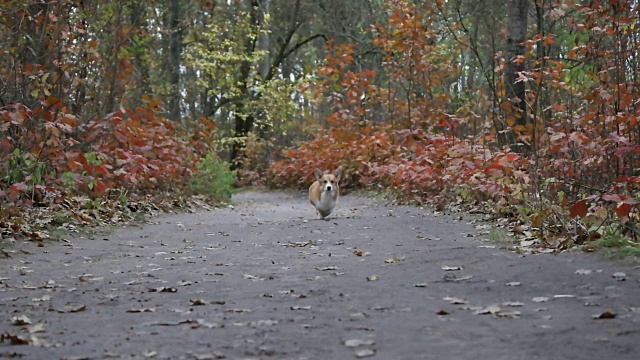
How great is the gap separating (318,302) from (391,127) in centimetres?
1634

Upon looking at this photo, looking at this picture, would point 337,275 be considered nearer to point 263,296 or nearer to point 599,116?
point 263,296

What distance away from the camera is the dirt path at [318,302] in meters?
4.14

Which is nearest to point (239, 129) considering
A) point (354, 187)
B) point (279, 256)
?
point (354, 187)

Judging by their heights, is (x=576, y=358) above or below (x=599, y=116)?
below

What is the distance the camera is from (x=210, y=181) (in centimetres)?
1941

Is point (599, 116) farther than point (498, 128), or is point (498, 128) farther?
point (498, 128)

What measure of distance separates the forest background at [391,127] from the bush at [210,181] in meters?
0.06

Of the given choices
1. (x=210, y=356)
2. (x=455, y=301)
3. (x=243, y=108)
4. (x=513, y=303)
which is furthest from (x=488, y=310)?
(x=243, y=108)

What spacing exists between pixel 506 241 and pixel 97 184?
6290 millimetres

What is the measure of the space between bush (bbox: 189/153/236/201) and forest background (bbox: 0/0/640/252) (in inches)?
2.3

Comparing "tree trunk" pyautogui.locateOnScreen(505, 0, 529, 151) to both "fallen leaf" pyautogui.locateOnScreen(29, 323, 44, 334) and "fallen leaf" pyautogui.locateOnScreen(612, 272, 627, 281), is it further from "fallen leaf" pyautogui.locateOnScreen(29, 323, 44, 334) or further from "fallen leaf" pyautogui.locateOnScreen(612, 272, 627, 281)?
"fallen leaf" pyautogui.locateOnScreen(29, 323, 44, 334)

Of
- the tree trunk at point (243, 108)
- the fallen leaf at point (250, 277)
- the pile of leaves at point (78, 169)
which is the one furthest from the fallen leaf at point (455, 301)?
the tree trunk at point (243, 108)

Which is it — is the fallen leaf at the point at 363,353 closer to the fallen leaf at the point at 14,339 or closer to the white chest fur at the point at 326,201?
the fallen leaf at the point at 14,339

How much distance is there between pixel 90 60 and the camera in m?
12.8
